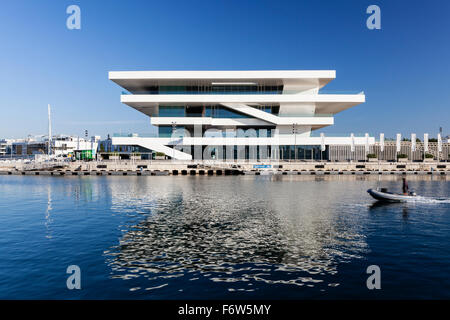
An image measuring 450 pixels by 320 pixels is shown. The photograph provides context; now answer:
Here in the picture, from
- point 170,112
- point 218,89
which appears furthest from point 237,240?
point 218,89

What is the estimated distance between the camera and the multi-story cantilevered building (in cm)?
6856

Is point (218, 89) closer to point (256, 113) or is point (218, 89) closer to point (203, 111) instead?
point (203, 111)

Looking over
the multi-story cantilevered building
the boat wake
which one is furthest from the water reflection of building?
the multi-story cantilevered building

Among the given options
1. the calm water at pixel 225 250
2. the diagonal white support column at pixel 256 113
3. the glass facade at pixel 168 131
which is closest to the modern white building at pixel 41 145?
the glass facade at pixel 168 131

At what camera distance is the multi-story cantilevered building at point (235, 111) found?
68.6 meters

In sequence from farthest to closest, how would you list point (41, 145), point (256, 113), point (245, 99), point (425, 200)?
point (41, 145) < point (256, 113) < point (245, 99) < point (425, 200)

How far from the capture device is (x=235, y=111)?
71.6 meters

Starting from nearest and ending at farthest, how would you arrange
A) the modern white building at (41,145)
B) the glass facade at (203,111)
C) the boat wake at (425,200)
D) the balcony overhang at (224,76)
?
1. the boat wake at (425,200)
2. the balcony overhang at (224,76)
3. the glass facade at (203,111)
4. the modern white building at (41,145)

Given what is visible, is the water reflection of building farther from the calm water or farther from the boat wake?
the boat wake

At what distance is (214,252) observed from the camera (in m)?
14.5

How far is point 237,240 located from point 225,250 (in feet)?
5.74

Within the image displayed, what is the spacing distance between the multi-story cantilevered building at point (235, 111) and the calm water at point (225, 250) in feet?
142

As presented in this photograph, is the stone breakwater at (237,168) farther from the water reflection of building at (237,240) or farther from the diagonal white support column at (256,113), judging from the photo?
the water reflection of building at (237,240)

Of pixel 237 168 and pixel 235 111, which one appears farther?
pixel 235 111
